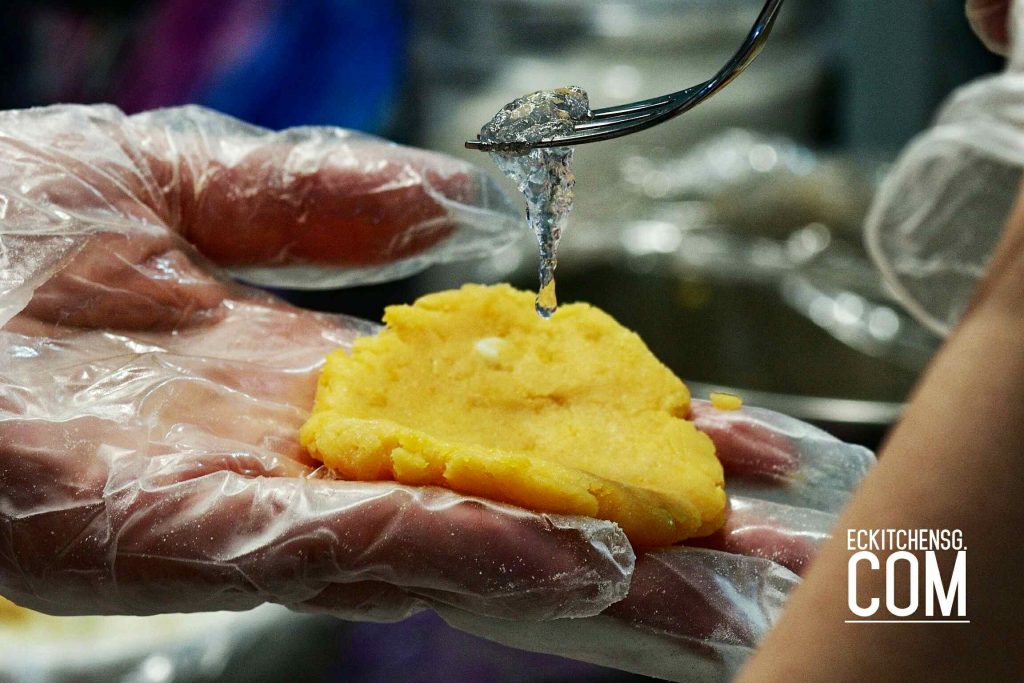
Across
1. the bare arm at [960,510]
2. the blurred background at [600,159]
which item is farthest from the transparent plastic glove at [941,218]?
the bare arm at [960,510]

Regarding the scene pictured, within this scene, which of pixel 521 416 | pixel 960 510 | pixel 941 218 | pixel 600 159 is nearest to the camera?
pixel 960 510

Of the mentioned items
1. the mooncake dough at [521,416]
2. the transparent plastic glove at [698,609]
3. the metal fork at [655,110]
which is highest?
the metal fork at [655,110]

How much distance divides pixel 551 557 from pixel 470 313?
0.61m

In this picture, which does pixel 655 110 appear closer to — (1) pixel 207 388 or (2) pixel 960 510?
(2) pixel 960 510

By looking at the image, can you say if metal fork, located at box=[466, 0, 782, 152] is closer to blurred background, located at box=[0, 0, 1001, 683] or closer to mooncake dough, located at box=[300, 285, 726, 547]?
mooncake dough, located at box=[300, 285, 726, 547]

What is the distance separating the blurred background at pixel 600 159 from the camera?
7.42 ft

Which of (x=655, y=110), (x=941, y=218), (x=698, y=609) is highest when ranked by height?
(x=655, y=110)

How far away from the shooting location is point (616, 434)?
5.24 feet

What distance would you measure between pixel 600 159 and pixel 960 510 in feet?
9.62

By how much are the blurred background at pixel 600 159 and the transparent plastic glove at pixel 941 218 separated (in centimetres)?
32

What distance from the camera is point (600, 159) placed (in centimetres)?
369

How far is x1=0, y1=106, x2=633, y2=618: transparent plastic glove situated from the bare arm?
15.5 inches

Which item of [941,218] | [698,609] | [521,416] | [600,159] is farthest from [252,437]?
[600,159]

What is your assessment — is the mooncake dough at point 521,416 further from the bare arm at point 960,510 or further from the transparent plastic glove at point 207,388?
the bare arm at point 960,510
